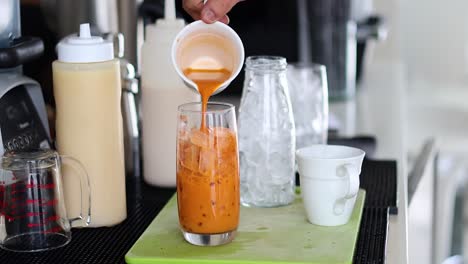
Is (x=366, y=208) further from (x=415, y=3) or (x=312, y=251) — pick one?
(x=415, y=3)

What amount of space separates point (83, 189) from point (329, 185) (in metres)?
0.32

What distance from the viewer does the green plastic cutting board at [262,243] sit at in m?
1.07

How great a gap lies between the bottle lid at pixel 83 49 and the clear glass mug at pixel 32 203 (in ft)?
0.41

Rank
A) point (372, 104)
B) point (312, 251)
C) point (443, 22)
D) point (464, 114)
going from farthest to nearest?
point (443, 22)
point (464, 114)
point (372, 104)
point (312, 251)

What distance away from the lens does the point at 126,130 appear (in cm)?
145

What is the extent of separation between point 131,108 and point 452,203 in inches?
46.1

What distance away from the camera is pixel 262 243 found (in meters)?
1.13

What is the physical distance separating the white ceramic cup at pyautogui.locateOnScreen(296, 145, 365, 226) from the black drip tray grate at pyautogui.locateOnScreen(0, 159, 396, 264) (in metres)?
0.05

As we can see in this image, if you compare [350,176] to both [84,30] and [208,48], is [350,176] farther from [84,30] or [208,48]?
[84,30]

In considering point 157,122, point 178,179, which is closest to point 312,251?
point 178,179

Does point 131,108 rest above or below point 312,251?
above

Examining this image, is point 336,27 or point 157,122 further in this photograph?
point 336,27

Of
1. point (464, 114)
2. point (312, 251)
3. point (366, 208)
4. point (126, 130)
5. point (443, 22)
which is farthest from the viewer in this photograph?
point (443, 22)

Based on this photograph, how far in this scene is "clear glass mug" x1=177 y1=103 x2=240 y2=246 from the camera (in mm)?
1078
